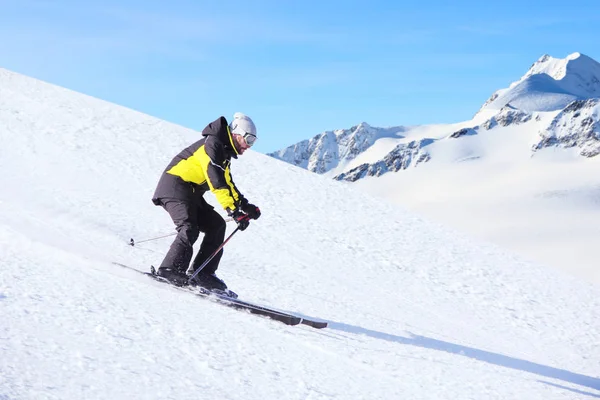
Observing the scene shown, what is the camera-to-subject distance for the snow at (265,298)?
3531 millimetres

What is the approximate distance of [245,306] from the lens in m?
5.09

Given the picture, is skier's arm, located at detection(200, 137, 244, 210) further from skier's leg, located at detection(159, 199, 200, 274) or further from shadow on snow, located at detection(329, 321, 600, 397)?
shadow on snow, located at detection(329, 321, 600, 397)

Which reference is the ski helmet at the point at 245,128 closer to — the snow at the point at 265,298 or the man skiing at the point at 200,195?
the man skiing at the point at 200,195

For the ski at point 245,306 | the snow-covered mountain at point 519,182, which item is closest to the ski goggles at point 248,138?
the ski at point 245,306

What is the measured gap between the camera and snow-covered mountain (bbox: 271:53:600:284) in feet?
335

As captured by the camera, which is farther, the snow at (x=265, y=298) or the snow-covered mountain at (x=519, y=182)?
the snow-covered mountain at (x=519, y=182)

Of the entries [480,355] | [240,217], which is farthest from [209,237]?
[480,355]

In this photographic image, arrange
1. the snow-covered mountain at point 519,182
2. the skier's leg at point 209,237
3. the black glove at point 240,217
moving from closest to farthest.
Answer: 1. the black glove at point 240,217
2. the skier's leg at point 209,237
3. the snow-covered mountain at point 519,182

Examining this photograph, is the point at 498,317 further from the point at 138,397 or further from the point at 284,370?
the point at 138,397

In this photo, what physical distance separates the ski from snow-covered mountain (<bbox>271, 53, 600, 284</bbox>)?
81294 millimetres

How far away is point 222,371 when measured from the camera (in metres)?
3.61

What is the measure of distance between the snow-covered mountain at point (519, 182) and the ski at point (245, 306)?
8129 cm

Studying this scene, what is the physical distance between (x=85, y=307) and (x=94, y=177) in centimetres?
604

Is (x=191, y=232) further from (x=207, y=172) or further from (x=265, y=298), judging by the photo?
(x=265, y=298)
